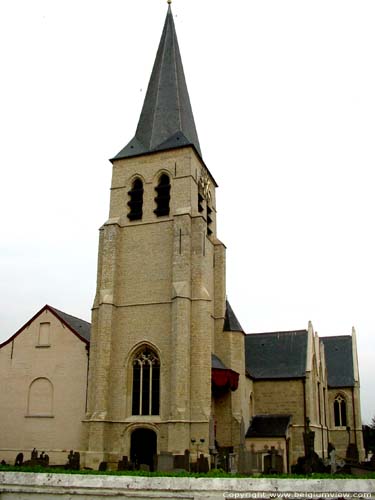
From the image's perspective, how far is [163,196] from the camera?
92.6ft

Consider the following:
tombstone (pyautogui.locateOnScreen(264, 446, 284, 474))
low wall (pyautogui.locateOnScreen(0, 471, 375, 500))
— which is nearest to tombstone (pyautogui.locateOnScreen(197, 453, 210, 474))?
tombstone (pyautogui.locateOnScreen(264, 446, 284, 474))

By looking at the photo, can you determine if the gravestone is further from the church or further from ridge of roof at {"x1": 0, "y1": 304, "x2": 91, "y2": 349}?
ridge of roof at {"x1": 0, "y1": 304, "x2": 91, "y2": 349}

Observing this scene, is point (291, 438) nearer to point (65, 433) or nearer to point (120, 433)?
point (120, 433)

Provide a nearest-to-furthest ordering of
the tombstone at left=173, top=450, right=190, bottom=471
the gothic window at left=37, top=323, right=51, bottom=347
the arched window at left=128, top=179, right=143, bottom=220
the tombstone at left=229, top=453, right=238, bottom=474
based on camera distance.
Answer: the tombstone at left=173, top=450, right=190, bottom=471, the tombstone at left=229, top=453, right=238, bottom=474, the gothic window at left=37, top=323, right=51, bottom=347, the arched window at left=128, top=179, right=143, bottom=220

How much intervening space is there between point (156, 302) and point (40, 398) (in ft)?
25.4

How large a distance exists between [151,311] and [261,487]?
16.4 metres

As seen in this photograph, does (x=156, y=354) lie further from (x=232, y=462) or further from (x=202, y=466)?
(x=202, y=466)

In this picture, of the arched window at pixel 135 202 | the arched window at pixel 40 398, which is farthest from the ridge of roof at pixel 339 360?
the arched window at pixel 40 398

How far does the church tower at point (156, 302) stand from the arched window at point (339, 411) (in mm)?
13345

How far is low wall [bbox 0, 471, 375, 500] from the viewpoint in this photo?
388 inches

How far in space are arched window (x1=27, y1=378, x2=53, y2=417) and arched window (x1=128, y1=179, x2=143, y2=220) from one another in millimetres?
9516

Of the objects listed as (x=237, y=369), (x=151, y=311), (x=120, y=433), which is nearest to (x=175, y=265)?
(x=151, y=311)

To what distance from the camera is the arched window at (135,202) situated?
93.4 feet

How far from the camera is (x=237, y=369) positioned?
27531 millimetres
